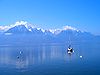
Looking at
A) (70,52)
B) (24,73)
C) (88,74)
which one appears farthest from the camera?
(70,52)

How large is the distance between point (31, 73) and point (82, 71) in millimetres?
17001

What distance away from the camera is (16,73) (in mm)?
86250

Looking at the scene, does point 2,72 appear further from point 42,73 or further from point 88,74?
point 88,74

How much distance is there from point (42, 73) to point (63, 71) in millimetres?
7568

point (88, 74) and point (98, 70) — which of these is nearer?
point (88, 74)

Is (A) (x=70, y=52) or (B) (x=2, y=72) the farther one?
(A) (x=70, y=52)

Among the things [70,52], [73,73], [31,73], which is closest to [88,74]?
[73,73]

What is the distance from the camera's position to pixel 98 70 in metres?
85.5

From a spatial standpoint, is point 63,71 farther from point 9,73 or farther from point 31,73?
point 9,73

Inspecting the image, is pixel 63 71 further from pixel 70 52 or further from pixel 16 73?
pixel 70 52

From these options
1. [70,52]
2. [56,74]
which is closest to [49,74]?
[56,74]

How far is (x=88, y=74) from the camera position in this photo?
79.6 metres

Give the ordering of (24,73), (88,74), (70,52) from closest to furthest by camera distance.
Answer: (88,74), (24,73), (70,52)

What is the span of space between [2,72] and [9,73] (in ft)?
10.0
